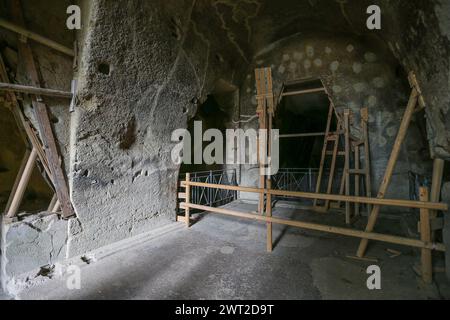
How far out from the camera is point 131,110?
11.3ft

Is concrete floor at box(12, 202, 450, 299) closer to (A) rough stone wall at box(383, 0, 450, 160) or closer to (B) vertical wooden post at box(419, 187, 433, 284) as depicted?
(B) vertical wooden post at box(419, 187, 433, 284)

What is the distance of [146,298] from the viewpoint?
7.10 ft

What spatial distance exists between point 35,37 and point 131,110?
→ 52.0 inches

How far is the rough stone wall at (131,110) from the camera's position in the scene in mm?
2918

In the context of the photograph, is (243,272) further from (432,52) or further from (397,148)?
(432,52)

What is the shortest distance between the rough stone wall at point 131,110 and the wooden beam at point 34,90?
0.23 metres

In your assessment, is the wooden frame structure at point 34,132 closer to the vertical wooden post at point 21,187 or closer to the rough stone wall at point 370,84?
the vertical wooden post at point 21,187

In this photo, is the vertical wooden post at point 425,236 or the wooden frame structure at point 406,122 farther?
the wooden frame structure at point 406,122

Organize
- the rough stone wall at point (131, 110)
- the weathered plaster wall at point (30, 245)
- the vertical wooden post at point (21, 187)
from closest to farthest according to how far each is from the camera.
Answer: the weathered plaster wall at point (30, 245), the vertical wooden post at point (21, 187), the rough stone wall at point (131, 110)

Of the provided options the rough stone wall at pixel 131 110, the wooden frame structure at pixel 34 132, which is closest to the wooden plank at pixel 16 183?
the wooden frame structure at pixel 34 132

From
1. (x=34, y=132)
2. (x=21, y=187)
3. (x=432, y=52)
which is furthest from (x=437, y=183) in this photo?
(x=21, y=187)

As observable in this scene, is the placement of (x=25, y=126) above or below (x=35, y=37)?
below

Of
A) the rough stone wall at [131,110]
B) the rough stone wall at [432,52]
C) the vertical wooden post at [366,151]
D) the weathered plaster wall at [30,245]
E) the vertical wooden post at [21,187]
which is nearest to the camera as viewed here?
the rough stone wall at [432,52]
